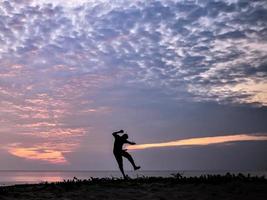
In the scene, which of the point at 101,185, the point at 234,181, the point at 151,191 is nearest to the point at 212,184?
the point at 234,181

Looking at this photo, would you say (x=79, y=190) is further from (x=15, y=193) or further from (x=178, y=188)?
(x=178, y=188)

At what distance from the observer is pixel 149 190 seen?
53.8 feet

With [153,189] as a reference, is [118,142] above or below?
above

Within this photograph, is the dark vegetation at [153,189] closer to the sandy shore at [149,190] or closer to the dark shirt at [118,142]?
the sandy shore at [149,190]

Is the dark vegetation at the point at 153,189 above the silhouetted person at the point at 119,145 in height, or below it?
below

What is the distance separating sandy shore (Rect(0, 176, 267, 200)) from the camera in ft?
49.9

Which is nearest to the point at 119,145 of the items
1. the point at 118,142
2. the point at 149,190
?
the point at 118,142

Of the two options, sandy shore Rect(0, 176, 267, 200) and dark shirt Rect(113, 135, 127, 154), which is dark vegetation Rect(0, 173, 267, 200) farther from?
dark shirt Rect(113, 135, 127, 154)

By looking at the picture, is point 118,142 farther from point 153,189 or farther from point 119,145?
point 153,189

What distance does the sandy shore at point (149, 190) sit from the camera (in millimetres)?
15219

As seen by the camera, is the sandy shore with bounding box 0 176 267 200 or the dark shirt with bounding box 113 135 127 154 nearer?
the sandy shore with bounding box 0 176 267 200

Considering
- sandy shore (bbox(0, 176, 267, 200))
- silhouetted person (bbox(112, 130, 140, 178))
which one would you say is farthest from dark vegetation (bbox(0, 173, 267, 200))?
silhouetted person (bbox(112, 130, 140, 178))

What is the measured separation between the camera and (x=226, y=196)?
49.3ft

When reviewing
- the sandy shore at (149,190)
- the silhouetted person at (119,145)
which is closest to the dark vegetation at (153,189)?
the sandy shore at (149,190)
